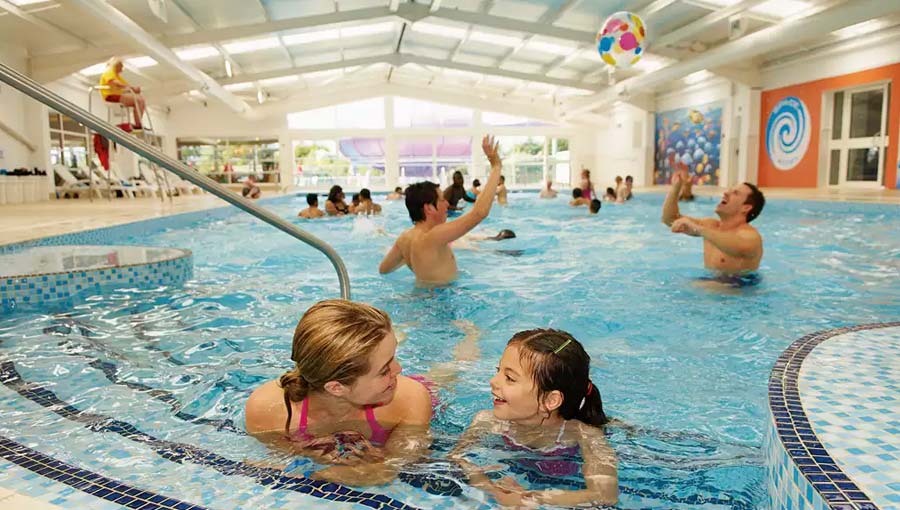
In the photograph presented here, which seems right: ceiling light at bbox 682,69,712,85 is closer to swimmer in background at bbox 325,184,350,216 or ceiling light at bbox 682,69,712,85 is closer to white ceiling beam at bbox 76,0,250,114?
swimmer in background at bbox 325,184,350,216

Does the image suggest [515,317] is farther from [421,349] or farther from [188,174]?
[188,174]

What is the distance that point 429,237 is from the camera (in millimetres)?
4250

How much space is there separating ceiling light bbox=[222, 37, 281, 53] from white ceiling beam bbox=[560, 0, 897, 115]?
8751 mm

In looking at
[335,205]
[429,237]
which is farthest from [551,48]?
[429,237]

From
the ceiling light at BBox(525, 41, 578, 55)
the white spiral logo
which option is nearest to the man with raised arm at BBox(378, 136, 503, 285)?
the ceiling light at BBox(525, 41, 578, 55)

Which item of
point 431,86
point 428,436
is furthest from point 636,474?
point 431,86

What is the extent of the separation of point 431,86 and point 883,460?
2386 centimetres

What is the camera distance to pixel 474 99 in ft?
80.4

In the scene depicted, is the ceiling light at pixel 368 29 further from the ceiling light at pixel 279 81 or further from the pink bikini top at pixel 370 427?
the pink bikini top at pixel 370 427

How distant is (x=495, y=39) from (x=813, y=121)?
7.25 metres

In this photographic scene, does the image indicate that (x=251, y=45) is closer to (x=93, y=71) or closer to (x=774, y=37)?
(x=93, y=71)

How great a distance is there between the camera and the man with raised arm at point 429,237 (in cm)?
406

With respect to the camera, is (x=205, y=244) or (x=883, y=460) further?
(x=205, y=244)

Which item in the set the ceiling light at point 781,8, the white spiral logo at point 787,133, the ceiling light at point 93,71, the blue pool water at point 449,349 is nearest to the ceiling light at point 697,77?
the white spiral logo at point 787,133
